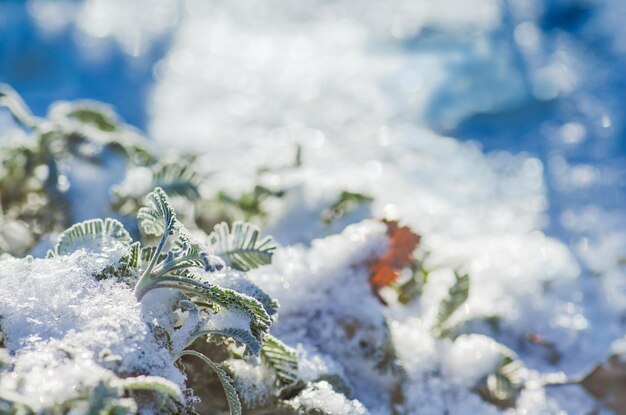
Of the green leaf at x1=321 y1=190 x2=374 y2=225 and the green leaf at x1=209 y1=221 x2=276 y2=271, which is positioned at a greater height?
the green leaf at x1=321 y1=190 x2=374 y2=225

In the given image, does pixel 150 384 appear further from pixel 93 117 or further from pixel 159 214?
pixel 93 117

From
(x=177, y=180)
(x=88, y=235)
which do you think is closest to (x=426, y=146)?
(x=177, y=180)

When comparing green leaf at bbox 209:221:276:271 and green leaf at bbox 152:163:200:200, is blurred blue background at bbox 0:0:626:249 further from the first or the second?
green leaf at bbox 209:221:276:271

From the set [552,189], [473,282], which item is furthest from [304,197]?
[552,189]

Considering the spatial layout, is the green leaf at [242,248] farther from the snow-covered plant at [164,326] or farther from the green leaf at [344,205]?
the green leaf at [344,205]

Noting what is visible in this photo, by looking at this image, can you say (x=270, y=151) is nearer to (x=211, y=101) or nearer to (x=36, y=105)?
(x=211, y=101)

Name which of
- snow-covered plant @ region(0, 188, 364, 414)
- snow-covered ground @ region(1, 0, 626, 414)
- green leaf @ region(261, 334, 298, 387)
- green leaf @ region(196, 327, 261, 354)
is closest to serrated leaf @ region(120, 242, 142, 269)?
snow-covered plant @ region(0, 188, 364, 414)

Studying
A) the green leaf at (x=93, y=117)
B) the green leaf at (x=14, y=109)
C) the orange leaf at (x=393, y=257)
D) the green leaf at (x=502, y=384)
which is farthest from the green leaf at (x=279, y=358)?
the green leaf at (x=93, y=117)
